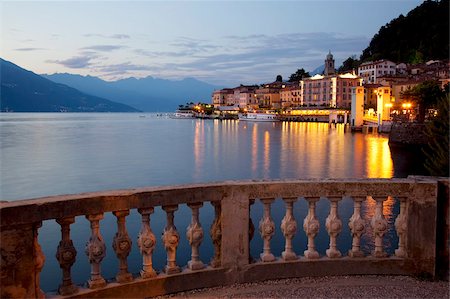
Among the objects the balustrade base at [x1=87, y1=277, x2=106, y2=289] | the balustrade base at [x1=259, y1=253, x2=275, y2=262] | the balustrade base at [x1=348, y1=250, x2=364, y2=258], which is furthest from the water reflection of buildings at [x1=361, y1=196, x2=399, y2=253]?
the balustrade base at [x1=87, y1=277, x2=106, y2=289]

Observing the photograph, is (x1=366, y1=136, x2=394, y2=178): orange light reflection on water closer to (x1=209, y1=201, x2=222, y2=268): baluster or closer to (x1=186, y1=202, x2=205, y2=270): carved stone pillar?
(x1=209, y1=201, x2=222, y2=268): baluster

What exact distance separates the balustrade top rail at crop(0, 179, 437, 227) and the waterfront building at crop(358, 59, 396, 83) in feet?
463

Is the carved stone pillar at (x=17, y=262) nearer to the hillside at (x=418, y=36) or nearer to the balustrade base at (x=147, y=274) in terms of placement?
the balustrade base at (x=147, y=274)

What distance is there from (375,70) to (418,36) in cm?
1788

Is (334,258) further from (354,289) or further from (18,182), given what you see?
(18,182)

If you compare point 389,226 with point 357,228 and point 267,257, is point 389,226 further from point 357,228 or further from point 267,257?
point 267,257

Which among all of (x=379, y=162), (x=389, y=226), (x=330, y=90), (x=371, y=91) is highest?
(x=330, y=90)

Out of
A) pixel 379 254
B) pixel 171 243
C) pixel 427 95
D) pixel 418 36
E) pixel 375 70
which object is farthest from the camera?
pixel 418 36

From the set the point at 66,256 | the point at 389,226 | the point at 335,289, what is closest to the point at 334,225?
the point at 335,289

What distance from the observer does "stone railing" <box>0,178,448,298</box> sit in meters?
4.42

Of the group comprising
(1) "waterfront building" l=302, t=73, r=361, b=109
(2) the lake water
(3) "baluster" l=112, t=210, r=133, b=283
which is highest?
(1) "waterfront building" l=302, t=73, r=361, b=109

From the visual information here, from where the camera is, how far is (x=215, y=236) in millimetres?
5441

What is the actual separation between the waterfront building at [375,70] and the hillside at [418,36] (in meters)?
7.57

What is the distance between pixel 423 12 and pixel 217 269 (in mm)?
160527
